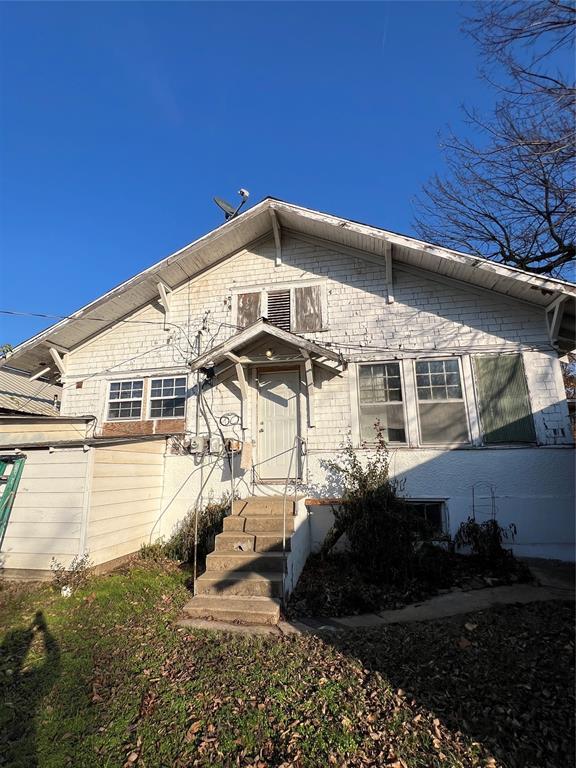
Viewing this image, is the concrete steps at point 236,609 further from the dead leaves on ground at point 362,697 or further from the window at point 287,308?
the window at point 287,308

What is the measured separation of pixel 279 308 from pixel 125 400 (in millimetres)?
4099

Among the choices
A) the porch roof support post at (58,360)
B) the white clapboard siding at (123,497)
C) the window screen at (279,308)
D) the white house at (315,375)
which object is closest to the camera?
the white clapboard siding at (123,497)

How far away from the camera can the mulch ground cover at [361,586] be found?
4918mm

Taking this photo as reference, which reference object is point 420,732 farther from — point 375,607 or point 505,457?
point 505,457

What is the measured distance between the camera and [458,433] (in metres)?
7.23

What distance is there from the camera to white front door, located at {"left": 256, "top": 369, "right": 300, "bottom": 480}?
7.81 metres

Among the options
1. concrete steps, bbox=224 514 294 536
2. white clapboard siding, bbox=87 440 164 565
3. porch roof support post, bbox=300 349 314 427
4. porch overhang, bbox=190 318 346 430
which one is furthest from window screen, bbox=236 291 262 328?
concrete steps, bbox=224 514 294 536

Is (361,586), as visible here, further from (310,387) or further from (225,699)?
(310,387)

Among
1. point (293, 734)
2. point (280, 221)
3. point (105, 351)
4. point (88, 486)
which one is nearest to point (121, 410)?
point (105, 351)

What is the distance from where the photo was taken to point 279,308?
8570 mm

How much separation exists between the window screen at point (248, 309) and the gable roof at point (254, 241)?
3.90 ft

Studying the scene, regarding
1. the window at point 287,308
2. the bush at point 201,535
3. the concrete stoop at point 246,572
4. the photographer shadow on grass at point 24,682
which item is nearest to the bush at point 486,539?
the concrete stoop at point 246,572

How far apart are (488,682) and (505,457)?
437 centimetres

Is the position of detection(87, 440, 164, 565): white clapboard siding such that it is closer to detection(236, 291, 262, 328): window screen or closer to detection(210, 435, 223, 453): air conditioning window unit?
detection(210, 435, 223, 453): air conditioning window unit
